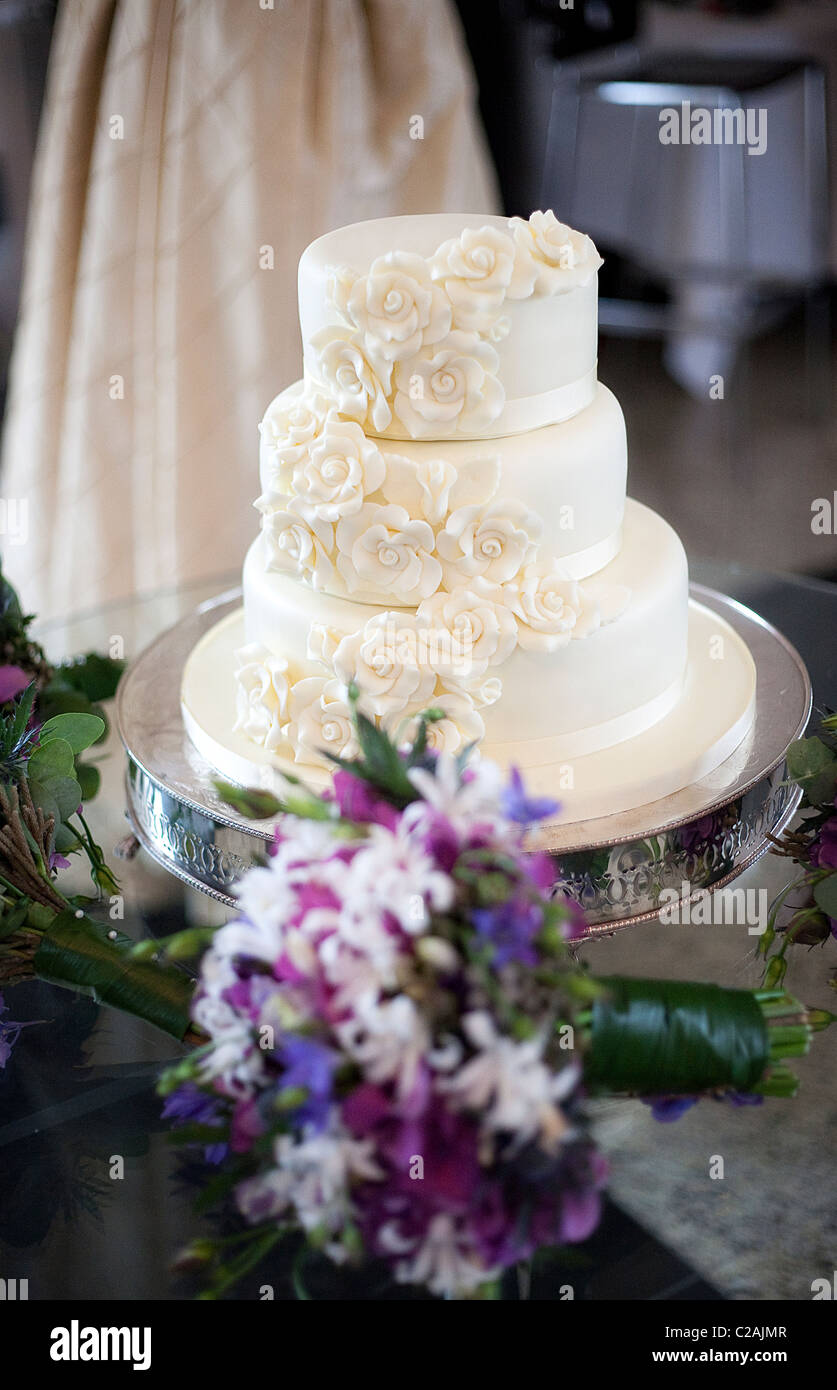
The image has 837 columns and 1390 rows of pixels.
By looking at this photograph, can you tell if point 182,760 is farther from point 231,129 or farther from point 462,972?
point 231,129

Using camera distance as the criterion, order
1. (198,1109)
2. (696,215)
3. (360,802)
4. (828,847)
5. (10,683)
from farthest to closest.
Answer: (696,215) → (10,683) → (828,847) → (198,1109) → (360,802)

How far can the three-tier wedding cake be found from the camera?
1146 mm

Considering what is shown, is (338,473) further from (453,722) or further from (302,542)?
(453,722)

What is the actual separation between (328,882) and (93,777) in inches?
30.6

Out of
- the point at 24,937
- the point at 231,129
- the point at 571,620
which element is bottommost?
the point at 24,937

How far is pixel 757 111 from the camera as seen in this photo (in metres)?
3.56

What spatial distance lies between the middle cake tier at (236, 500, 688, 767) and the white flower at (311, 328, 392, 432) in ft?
0.56

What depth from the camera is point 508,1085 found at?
2.55 feet

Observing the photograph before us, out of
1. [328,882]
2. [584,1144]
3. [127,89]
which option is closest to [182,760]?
[328,882]

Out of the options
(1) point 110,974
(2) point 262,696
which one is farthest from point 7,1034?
(2) point 262,696

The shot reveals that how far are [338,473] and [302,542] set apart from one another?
3.1 inches

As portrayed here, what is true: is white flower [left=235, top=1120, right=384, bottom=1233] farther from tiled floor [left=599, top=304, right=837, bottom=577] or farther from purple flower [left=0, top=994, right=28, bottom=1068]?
tiled floor [left=599, top=304, right=837, bottom=577]

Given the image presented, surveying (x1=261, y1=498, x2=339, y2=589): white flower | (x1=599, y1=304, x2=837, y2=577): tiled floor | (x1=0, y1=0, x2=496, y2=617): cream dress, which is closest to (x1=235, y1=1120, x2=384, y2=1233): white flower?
(x1=261, y1=498, x2=339, y2=589): white flower

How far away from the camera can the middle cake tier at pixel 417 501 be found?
1.16 metres
